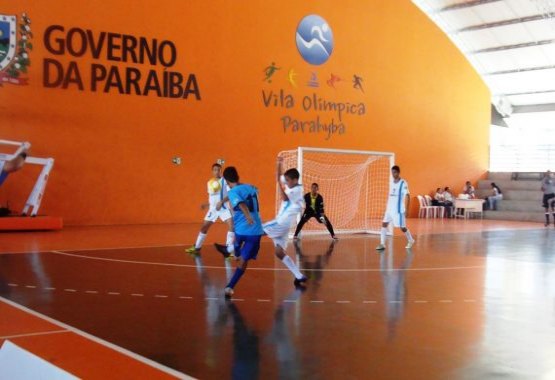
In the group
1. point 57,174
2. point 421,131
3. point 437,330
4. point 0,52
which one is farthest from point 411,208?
point 437,330

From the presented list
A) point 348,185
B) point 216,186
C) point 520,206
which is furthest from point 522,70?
point 216,186

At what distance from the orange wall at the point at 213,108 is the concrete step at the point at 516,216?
2.35 metres

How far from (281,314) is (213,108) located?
1284 centimetres

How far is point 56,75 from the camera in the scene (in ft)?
51.2

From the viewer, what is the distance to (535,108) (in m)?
29.5

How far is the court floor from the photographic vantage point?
4488 mm

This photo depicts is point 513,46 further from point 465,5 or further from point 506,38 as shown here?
point 465,5

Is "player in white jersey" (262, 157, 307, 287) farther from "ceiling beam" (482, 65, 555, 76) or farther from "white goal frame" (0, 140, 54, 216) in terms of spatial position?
"ceiling beam" (482, 65, 555, 76)

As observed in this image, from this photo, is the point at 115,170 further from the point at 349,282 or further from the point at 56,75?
the point at 349,282

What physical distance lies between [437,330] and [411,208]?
61.1ft

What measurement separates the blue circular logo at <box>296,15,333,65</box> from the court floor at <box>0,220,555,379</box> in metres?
10.8

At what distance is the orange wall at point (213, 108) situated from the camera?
15711 mm

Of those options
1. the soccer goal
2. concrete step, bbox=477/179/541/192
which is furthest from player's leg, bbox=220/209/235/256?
concrete step, bbox=477/179/541/192

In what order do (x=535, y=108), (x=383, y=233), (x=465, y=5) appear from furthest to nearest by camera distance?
(x=535, y=108)
(x=465, y=5)
(x=383, y=233)
